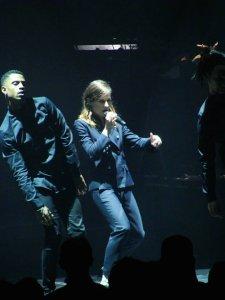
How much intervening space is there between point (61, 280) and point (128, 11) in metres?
3.96

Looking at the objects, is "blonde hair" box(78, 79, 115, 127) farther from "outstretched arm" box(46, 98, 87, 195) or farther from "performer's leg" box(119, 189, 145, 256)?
"performer's leg" box(119, 189, 145, 256)

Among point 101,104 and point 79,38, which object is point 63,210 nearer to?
point 101,104

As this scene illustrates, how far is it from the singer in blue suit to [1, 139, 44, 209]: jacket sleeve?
69cm

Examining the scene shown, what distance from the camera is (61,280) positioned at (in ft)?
20.1

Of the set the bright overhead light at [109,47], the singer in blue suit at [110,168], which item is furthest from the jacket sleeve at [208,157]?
the bright overhead light at [109,47]

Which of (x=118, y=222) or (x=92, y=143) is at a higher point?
(x=92, y=143)

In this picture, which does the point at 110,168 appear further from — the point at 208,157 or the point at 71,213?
the point at 208,157

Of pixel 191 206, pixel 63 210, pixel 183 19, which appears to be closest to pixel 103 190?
pixel 63 210

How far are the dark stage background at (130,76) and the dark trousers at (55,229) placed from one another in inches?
91.0

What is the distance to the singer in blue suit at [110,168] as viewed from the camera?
5.10 meters

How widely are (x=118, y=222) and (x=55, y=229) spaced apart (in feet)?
2.05

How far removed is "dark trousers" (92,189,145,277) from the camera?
5071 mm

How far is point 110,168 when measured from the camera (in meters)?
5.33

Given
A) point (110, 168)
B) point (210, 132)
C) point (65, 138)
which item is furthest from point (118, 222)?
point (210, 132)
